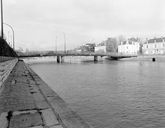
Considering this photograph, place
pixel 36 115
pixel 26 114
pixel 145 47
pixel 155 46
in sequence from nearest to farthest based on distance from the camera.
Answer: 1. pixel 36 115
2. pixel 26 114
3. pixel 155 46
4. pixel 145 47

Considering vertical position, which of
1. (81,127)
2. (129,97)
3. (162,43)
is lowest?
(129,97)

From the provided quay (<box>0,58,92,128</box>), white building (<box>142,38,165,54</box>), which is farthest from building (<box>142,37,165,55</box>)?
quay (<box>0,58,92,128</box>)

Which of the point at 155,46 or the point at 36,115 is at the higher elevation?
the point at 155,46

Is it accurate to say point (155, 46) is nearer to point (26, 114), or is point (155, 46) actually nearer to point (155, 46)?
point (155, 46)

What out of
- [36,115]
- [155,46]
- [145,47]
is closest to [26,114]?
[36,115]

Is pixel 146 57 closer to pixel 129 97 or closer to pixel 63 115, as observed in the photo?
pixel 129 97

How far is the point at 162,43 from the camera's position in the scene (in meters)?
Result: 126

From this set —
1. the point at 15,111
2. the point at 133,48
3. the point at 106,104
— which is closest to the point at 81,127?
the point at 15,111

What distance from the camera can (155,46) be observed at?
131875 millimetres

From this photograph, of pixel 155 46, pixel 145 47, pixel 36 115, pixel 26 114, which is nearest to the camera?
pixel 36 115

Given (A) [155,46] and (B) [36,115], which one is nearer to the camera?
(B) [36,115]

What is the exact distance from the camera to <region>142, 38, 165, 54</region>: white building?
126 metres

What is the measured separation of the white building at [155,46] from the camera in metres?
126

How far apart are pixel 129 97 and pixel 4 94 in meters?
9.99
